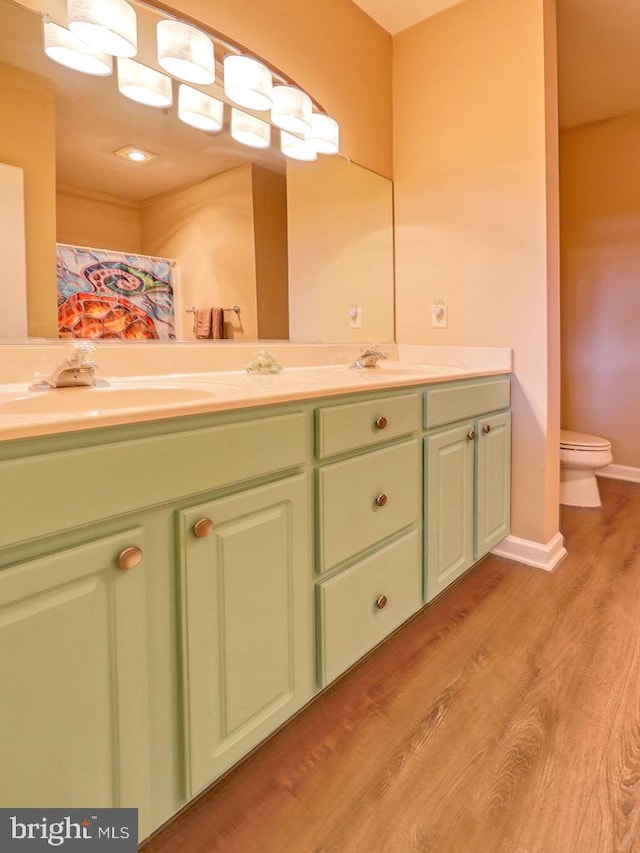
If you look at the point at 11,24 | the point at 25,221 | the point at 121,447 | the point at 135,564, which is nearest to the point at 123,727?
the point at 135,564

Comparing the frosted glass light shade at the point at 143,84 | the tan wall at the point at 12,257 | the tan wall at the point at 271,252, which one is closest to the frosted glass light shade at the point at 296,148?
the tan wall at the point at 271,252

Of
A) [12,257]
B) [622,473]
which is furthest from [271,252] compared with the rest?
[622,473]

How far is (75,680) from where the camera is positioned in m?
0.77

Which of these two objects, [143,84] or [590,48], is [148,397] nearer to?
[143,84]

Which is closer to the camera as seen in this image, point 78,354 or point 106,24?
point 78,354

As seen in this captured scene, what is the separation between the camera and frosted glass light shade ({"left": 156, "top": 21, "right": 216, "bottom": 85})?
147cm

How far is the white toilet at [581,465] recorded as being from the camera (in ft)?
9.16

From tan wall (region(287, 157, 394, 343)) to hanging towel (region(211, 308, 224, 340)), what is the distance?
344 millimetres

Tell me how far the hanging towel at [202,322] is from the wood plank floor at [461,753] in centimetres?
116

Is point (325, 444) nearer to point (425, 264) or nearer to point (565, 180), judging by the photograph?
point (425, 264)

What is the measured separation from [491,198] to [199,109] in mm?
1224

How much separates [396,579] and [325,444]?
55 cm

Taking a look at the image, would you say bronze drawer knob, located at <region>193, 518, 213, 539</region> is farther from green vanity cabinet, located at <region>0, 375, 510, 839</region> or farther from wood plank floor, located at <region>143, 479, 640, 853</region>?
wood plank floor, located at <region>143, 479, 640, 853</region>

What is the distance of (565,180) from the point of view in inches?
136
